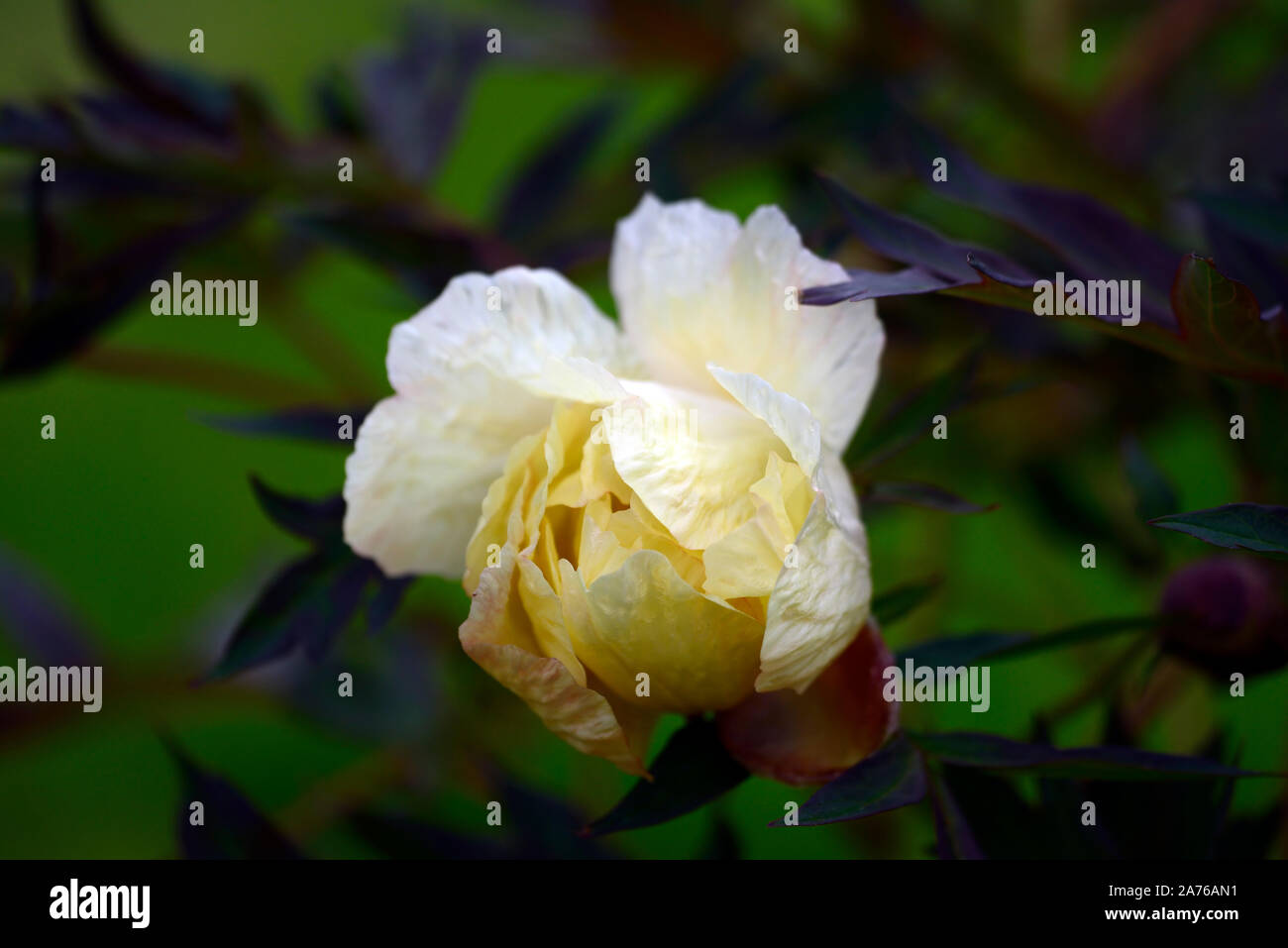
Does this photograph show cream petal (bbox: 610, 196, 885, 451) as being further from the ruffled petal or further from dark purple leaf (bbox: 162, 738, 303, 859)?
dark purple leaf (bbox: 162, 738, 303, 859)

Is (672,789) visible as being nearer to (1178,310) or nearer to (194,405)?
(1178,310)

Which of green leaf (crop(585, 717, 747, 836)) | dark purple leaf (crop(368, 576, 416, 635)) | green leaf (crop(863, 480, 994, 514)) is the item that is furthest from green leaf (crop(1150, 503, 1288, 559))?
dark purple leaf (crop(368, 576, 416, 635))

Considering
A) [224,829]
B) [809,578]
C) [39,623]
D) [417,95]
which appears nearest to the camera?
[809,578]

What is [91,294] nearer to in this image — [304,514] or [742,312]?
[304,514]

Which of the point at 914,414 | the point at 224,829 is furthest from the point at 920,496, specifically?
the point at 224,829

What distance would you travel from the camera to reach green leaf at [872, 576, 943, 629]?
1.50 feet

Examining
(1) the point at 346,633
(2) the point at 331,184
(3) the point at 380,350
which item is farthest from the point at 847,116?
(3) the point at 380,350

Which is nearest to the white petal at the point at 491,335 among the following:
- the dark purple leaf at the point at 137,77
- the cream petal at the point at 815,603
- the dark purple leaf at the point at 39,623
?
the cream petal at the point at 815,603

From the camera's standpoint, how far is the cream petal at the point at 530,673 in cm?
36

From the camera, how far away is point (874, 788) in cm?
39

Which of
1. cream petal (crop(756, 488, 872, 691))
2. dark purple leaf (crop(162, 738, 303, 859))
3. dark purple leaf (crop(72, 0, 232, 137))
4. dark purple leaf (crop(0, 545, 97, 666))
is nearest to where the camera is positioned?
cream petal (crop(756, 488, 872, 691))

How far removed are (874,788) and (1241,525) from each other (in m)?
0.15

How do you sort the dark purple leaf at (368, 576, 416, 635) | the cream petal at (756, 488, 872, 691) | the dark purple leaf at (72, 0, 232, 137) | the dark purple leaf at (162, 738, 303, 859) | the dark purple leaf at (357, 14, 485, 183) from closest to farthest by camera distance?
the cream petal at (756, 488, 872, 691) < the dark purple leaf at (368, 576, 416, 635) < the dark purple leaf at (162, 738, 303, 859) < the dark purple leaf at (72, 0, 232, 137) < the dark purple leaf at (357, 14, 485, 183)

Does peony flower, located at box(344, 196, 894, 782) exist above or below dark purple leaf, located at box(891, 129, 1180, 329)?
below
